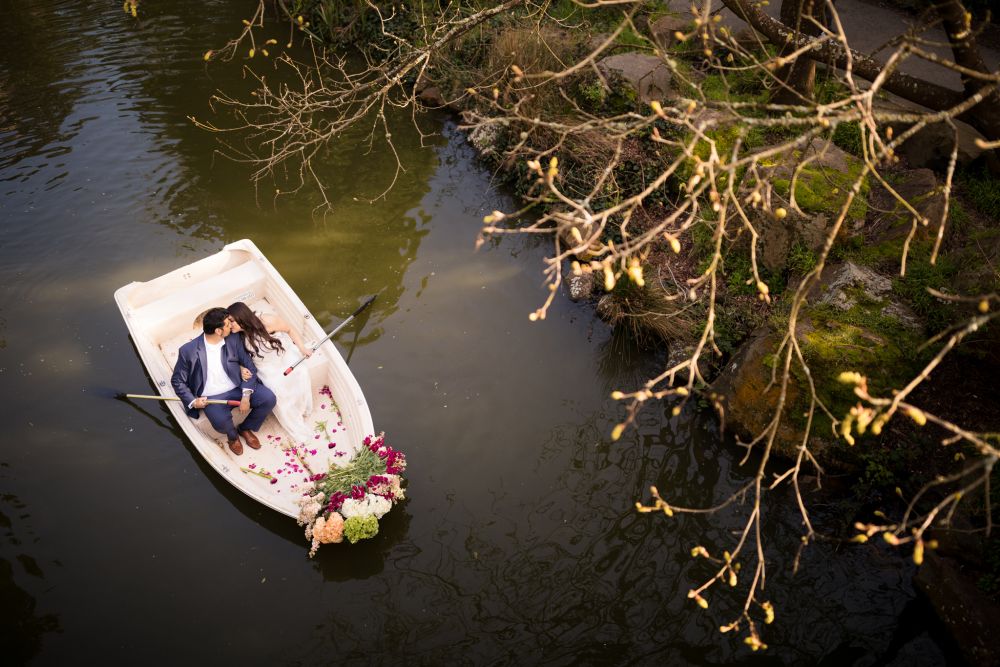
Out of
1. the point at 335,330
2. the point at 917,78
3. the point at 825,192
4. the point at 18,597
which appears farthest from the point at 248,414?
the point at 917,78

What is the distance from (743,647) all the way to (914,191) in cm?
509

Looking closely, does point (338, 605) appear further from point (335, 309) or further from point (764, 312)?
point (764, 312)

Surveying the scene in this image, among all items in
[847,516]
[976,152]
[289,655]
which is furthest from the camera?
[976,152]

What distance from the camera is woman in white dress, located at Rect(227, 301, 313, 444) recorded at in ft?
20.2

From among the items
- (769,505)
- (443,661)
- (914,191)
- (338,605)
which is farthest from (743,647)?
(914,191)

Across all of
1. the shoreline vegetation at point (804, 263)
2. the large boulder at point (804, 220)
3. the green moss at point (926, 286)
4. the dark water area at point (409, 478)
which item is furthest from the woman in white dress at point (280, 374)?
the green moss at point (926, 286)

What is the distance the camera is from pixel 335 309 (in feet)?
25.3

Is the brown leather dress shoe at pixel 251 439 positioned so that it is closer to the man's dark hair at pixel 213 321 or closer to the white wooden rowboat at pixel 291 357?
the white wooden rowboat at pixel 291 357

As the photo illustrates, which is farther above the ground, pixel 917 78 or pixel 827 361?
pixel 917 78

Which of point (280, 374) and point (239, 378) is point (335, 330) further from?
point (239, 378)

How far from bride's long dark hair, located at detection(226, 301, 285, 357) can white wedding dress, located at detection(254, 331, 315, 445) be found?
99 millimetres

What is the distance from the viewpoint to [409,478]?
6.20 meters

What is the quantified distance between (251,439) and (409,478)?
1.45m

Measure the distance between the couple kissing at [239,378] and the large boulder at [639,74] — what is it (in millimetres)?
5485
